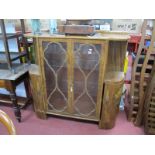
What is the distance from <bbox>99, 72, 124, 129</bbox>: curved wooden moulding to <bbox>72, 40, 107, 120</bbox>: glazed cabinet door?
7 centimetres

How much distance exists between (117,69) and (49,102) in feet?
3.35

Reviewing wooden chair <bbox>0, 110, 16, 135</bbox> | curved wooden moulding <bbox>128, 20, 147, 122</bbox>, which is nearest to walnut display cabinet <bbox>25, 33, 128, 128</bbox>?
curved wooden moulding <bbox>128, 20, 147, 122</bbox>

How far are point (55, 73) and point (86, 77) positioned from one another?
385 mm

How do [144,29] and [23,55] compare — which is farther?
[23,55]

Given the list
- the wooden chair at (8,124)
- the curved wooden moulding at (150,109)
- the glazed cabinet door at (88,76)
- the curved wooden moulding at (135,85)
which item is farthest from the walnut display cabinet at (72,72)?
the wooden chair at (8,124)

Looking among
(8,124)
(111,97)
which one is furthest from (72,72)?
(8,124)

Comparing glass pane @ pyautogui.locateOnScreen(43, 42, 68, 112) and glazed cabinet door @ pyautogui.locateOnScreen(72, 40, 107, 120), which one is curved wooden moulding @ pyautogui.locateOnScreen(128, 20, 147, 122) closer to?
glazed cabinet door @ pyautogui.locateOnScreen(72, 40, 107, 120)

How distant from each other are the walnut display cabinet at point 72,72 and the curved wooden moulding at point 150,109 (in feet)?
1.41

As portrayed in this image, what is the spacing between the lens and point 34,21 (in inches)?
64.0

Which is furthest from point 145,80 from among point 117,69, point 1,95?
point 1,95

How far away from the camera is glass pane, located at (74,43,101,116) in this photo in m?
1.52

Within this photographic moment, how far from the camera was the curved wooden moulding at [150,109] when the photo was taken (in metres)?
1.61

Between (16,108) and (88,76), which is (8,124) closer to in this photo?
(88,76)
